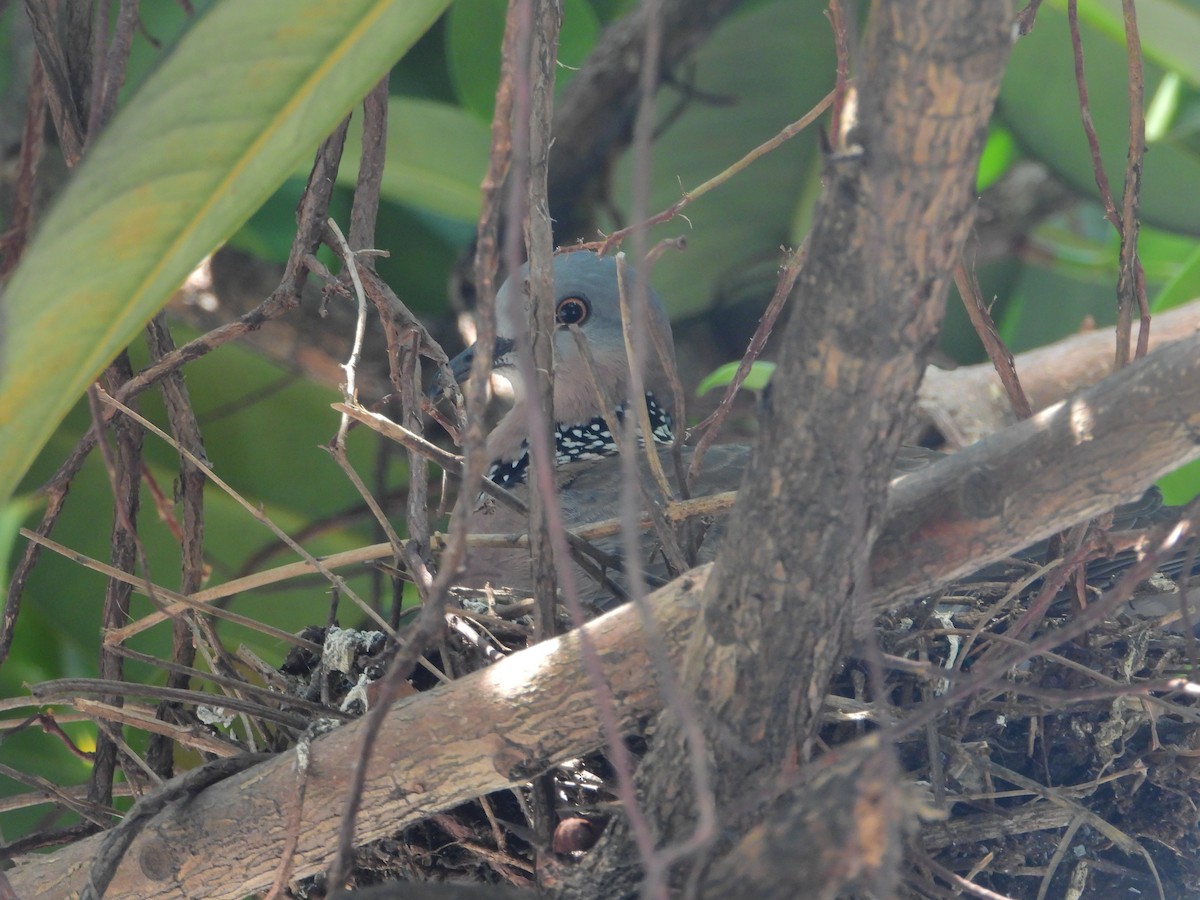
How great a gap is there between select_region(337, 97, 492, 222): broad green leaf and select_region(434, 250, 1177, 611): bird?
714 millimetres

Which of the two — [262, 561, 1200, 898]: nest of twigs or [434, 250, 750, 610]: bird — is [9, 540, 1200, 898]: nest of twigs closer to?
[262, 561, 1200, 898]: nest of twigs

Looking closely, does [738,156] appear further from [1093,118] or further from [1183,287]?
[1183,287]

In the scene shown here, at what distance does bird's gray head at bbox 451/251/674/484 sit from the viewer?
7.18ft

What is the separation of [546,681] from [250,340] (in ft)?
6.58

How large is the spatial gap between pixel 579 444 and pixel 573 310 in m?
0.27

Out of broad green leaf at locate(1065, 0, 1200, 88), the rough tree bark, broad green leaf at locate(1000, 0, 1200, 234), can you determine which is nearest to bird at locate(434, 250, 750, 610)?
the rough tree bark

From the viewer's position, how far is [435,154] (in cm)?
294

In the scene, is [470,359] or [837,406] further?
[470,359]

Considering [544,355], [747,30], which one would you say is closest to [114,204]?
[544,355]

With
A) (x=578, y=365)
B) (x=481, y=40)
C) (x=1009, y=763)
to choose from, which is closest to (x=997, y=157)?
(x=481, y=40)

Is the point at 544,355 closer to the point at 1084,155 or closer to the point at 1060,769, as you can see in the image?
the point at 1060,769

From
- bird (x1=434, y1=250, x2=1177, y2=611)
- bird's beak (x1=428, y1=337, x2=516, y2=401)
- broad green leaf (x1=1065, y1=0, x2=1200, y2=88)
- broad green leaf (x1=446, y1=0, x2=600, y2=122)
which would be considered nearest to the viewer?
bird (x1=434, y1=250, x2=1177, y2=611)

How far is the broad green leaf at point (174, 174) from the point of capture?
3.03 feet

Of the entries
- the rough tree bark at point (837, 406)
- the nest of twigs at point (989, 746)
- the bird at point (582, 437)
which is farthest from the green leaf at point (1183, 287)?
the rough tree bark at point (837, 406)
